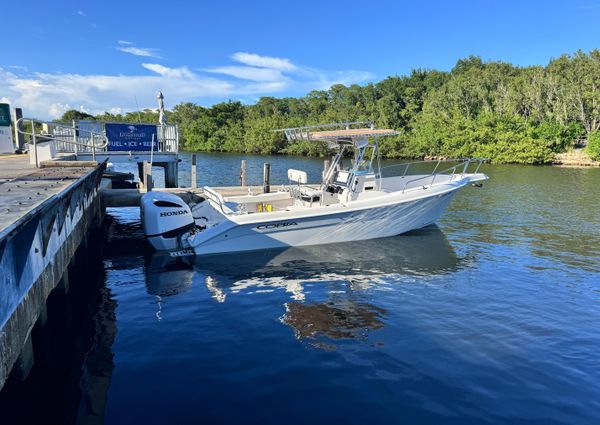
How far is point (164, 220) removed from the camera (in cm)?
1146

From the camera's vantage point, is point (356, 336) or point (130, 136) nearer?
point (356, 336)

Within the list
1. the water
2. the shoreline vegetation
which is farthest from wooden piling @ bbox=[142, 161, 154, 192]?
the shoreline vegetation

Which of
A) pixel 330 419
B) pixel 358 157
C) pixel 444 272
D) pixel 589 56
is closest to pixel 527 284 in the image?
pixel 444 272

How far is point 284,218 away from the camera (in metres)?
12.1

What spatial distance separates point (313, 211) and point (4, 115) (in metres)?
16.6

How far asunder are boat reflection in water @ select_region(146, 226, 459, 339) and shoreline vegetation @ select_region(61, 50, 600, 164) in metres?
27.5

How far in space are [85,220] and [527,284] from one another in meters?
11.8

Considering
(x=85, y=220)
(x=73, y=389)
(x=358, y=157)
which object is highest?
(x=358, y=157)

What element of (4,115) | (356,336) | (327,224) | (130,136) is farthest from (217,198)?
(4,115)

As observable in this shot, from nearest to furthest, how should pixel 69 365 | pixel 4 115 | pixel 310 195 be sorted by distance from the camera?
pixel 69 365, pixel 310 195, pixel 4 115

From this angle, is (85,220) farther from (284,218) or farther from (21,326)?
(21,326)

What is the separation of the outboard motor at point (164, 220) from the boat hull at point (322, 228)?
51cm

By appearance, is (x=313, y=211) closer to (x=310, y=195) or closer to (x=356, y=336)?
(x=310, y=195)

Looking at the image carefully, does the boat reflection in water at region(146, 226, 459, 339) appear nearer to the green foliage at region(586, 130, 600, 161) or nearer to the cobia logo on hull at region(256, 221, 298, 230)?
the cobia logo on hull at region(256, 221, 298, 230)
